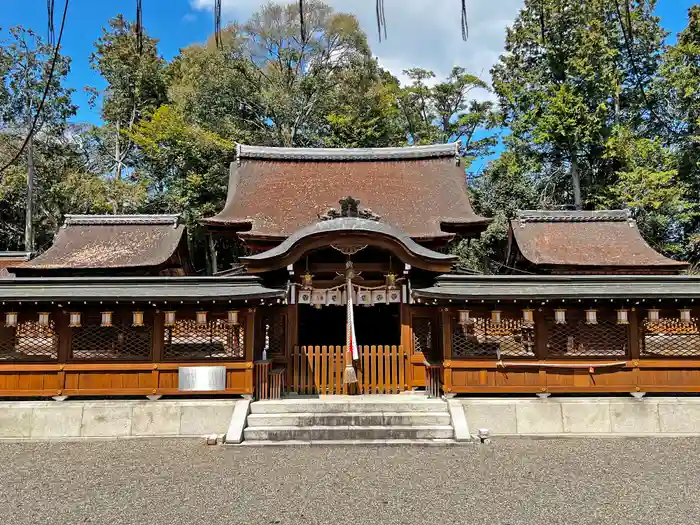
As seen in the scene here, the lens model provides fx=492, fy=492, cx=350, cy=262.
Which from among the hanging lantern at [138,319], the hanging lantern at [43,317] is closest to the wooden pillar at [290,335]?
the hanging lantern at [138,319]

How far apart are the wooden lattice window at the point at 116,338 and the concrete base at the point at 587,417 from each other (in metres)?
5.54

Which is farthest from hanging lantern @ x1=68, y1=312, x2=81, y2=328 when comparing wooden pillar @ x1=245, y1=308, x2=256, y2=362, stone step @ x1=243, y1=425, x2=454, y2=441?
stone step @ x1=243, y1=425, x2=454, y2=441

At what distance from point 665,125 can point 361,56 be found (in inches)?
608

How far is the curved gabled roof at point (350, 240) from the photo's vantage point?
8812 millimetres

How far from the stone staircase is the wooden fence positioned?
46cm

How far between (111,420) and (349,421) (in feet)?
13.0

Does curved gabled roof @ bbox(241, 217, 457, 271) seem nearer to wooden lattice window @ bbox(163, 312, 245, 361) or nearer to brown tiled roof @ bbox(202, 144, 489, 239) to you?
wooden lattice window @ bbox(163, 312, 245, 361)

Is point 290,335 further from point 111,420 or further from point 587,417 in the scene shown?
point 587,417

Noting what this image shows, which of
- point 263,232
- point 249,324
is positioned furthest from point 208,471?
point 263,232

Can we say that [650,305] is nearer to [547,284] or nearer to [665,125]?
[547,284]

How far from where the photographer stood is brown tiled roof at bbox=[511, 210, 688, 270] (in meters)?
13.2

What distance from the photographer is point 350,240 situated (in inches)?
356

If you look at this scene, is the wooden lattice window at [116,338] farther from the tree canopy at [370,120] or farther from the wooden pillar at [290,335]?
the tree canopy at [370,120]

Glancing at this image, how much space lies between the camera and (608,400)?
8305mm
